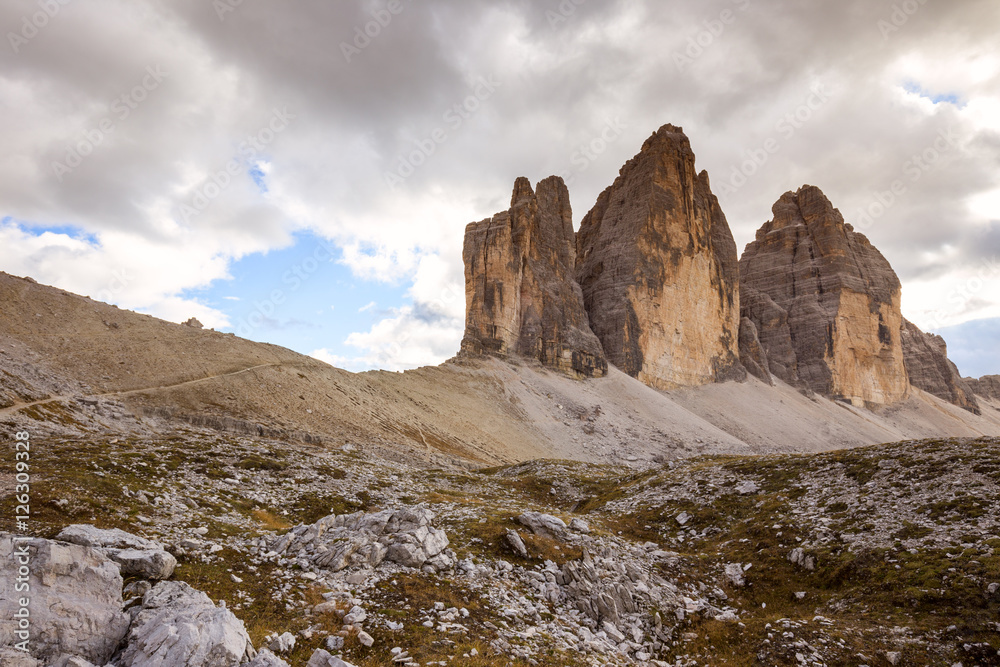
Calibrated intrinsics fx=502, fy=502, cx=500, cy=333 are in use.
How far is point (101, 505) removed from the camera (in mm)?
17203

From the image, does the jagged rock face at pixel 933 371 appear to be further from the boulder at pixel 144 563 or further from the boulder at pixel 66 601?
the boulder at pixel 66 601

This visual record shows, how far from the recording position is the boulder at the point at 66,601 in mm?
8789

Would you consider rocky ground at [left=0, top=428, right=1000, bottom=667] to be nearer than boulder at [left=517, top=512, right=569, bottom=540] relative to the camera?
Yes

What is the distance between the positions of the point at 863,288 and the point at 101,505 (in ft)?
572

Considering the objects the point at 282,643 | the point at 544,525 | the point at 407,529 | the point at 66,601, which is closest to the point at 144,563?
the point at 66,601

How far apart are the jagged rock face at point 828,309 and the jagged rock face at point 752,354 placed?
13183 mm

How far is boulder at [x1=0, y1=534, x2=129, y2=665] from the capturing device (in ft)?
28.8

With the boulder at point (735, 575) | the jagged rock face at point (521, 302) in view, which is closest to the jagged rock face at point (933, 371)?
the jagged rock face at point (521, 302)

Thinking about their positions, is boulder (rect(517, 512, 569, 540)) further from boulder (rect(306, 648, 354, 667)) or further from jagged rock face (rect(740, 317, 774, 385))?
jagged rock face (rect(740, 317, 774, 385))

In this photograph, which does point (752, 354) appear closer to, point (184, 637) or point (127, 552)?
point (127, 552)

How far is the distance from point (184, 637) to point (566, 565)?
11.5m

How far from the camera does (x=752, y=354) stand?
13025cm

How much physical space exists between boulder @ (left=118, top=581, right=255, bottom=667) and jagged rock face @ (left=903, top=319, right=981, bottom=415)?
21042cm

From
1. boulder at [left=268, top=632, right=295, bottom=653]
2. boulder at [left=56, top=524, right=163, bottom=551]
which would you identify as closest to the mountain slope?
boulder at [left=56, top=524, right=163, bottom=551]
